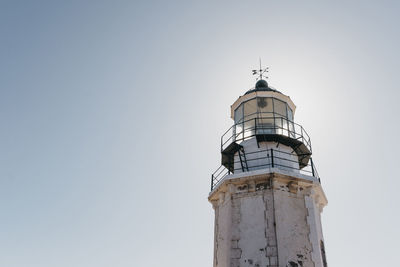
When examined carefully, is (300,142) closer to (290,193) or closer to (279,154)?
(279,154)

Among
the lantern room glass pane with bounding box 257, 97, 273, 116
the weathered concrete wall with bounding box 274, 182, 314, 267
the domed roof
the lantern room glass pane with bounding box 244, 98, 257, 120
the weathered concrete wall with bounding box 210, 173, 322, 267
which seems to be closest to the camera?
the weathered concrete wall with bounding box 274, 182, 314, 267

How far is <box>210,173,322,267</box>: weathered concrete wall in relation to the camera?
11.7 meters

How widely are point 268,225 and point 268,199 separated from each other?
100cm

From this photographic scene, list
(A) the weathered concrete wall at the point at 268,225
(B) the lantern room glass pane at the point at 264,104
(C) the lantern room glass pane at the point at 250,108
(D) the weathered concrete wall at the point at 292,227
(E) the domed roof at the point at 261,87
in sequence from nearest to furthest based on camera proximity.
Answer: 1. (D) the weathered concrete wall at the point at 292,227
2. (A) the weathered concrete wall at the point at 268,225
3. (B) the lantern room glass pane at the point at 264,104
4. (C) the lantern room glass pane at the point at 250,108
5. (E) the domed roof at the point at 261,87

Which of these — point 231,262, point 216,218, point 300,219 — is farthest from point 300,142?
point 231,262

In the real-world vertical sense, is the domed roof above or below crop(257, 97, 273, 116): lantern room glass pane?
above

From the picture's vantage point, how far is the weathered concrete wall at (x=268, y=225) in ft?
38.3

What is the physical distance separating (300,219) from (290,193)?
1.04 meters

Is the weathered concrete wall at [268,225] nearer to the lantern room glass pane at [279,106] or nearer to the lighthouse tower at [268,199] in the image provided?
the lighthouse tower at [268,199]

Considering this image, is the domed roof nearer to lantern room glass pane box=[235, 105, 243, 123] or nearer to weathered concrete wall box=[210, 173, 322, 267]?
lantern room glass pane box=[235, 105, 243, 123]

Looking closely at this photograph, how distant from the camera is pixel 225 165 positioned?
16.4m

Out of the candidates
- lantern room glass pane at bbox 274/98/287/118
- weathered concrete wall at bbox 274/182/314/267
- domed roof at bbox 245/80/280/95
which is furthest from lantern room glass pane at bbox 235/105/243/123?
weathered concrete wall at bbox 274/182/314/267

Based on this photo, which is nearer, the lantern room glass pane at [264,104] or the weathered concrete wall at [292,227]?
the weathered concrete wall at [292,227]

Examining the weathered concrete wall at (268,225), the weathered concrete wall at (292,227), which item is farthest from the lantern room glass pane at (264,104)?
the weathered concrete wall at (292,227)
